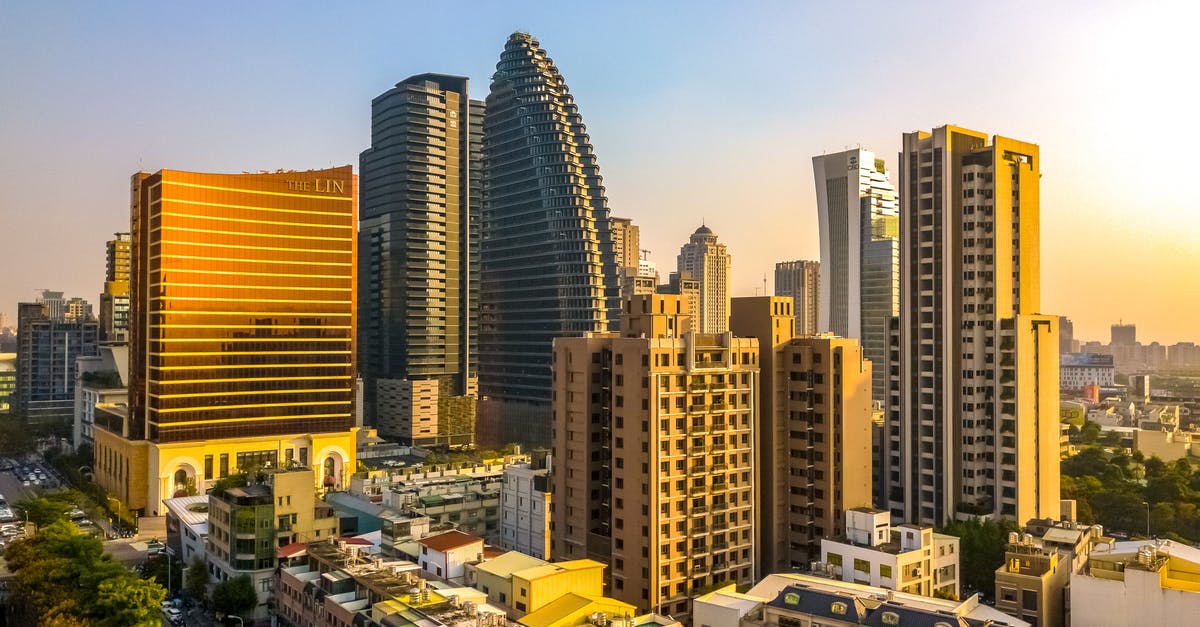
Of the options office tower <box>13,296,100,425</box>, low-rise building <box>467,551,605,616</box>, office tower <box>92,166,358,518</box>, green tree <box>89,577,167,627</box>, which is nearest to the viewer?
low-rise building <box>467,551,605,616</box>

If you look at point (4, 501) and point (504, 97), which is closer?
point (4, 501)

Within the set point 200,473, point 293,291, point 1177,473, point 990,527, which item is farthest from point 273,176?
point 1177,473

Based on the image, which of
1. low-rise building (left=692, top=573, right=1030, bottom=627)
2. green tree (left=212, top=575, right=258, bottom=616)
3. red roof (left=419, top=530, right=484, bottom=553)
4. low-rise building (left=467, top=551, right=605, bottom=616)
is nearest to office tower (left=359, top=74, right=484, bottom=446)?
green tree (left=212, top=575, right=258, bottom=616)

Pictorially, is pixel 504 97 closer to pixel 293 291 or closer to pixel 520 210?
pixel 520 210

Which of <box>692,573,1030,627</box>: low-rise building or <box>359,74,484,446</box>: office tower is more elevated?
<box>359,74,484,446</box>: office tower

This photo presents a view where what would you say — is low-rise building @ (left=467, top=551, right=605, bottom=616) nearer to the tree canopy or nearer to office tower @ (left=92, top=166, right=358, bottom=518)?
the tree canopy

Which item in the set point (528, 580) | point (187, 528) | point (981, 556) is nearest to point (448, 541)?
point (528, 580)
